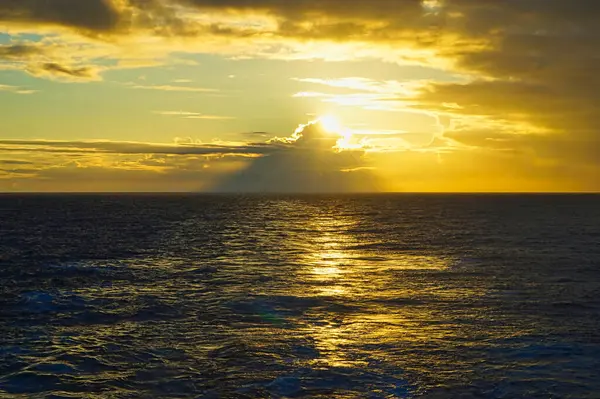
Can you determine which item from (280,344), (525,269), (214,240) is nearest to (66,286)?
(280,344)

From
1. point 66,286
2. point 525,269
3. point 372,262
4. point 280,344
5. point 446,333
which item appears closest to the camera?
point 280,344

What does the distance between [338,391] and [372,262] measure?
35.1m

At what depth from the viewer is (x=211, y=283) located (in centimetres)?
4162

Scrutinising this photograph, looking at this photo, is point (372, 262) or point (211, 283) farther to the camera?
point (372, 262)

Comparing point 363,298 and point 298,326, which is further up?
point 363,298

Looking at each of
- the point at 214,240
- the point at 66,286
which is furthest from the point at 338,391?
the point at 214,240

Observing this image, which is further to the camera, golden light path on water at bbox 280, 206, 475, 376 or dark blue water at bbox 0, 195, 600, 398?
golden light path on water at bbox 280, 206, 475, 376

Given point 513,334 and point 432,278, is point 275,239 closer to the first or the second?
point 432,278

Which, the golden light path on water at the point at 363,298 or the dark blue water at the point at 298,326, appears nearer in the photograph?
the dark blue water at the point at 298,326

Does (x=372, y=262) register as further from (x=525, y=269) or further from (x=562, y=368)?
(x=562, y=368)

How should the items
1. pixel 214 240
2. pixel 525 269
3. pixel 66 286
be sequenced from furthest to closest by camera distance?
pixel 214 240 < pixel 525 269 < pixel 66 286

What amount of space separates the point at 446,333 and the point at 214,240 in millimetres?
53159

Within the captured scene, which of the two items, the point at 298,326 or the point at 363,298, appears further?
the point at 363,298

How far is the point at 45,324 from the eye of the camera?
96.7 feet
